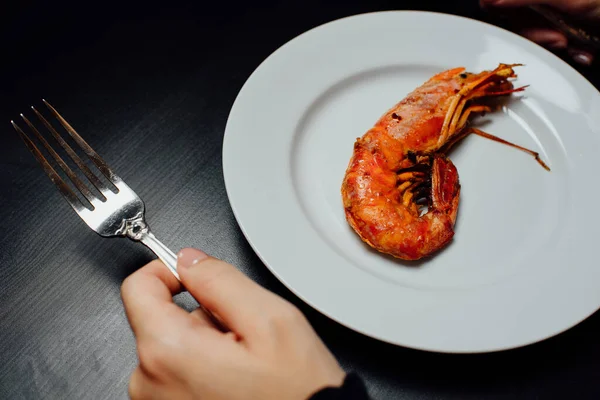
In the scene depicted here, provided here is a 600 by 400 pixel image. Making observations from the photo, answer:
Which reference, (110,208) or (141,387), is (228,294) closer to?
(141,387)

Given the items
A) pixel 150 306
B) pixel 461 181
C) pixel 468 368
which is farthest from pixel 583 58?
pixel 150 306

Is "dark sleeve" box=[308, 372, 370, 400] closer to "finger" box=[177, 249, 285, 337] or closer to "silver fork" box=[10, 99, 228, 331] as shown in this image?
"finger" box=[177, 249, 285, 337]

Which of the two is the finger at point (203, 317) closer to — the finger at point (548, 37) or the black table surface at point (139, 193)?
the black table surface at point (139, 193)

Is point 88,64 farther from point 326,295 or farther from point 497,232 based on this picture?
point 497,232

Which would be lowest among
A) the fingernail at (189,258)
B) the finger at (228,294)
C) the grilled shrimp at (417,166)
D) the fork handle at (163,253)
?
the grilled shrimp at (417,166)

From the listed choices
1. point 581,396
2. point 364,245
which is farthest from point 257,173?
point 581,396

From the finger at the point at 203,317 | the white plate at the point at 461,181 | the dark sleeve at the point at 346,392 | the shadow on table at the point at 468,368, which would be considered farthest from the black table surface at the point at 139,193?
the dark sleeve at the point at 346,392
